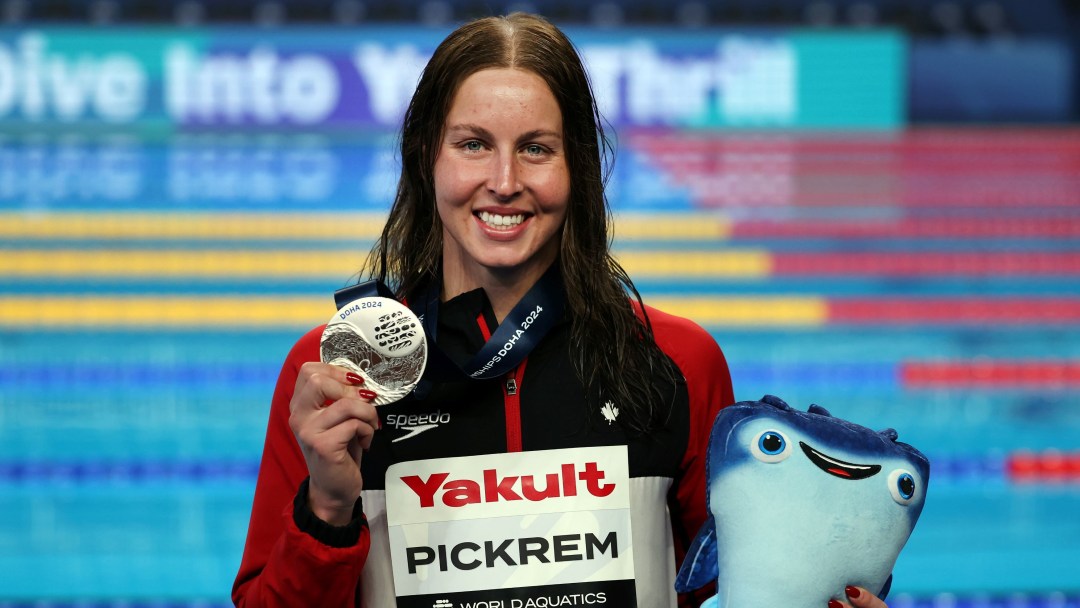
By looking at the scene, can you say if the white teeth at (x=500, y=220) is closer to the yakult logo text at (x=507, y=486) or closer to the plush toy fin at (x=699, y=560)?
the yakult logo text at (x=507, y=486)

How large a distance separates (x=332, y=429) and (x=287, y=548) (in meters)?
0.13

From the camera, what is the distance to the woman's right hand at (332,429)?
3.80ft

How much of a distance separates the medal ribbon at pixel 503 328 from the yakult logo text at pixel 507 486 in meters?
0.10

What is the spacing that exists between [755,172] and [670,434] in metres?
8.42

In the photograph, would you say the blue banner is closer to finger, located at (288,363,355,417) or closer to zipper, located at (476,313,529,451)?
zipper, located at (476,313,529,451)

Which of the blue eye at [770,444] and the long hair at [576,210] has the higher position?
the long hair at [576,210]

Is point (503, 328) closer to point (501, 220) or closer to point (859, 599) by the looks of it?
point (501, 220)

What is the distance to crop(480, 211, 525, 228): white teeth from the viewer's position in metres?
1.32

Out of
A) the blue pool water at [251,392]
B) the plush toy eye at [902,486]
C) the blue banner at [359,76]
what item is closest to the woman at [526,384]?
the plush toy eye at [902,486]

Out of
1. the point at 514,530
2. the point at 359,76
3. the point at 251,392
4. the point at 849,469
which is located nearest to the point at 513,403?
the point at 514,530

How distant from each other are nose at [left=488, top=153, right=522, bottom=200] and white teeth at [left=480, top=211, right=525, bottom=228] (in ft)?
0.08

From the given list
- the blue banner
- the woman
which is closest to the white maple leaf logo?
the woman

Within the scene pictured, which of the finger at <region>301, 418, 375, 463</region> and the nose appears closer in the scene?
the finger at <region>301, 418, 375, 463</region>

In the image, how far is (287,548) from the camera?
121 cm
